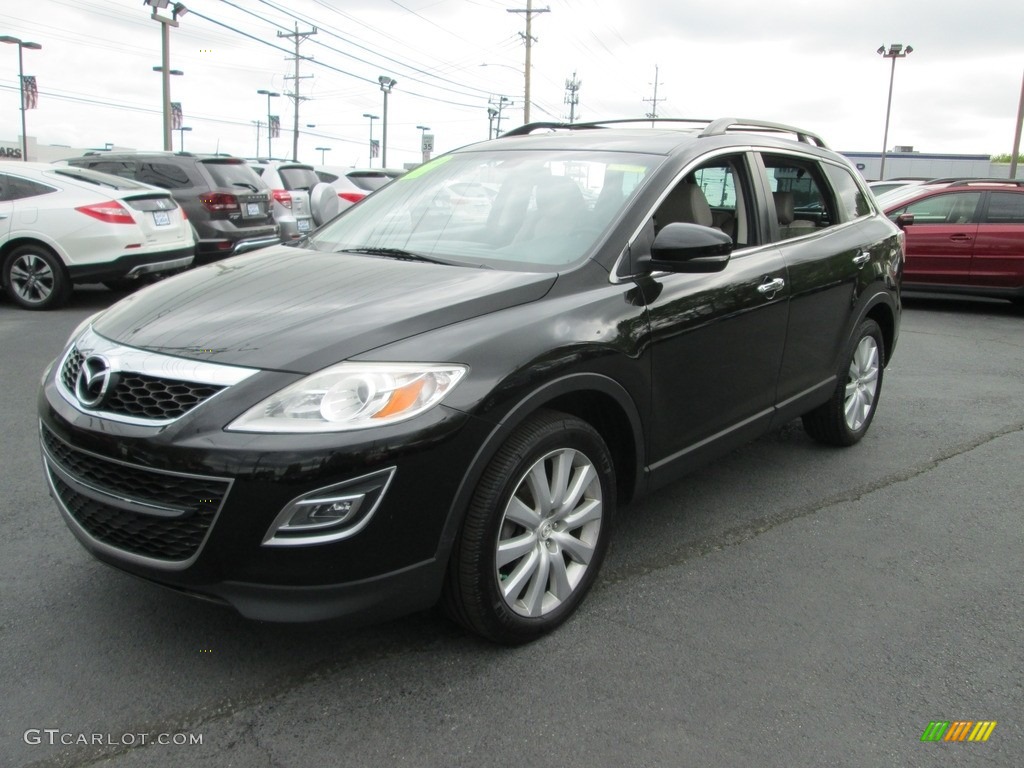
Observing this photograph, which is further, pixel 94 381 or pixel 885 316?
pixel 885 316

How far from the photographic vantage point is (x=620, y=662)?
2.88 meters

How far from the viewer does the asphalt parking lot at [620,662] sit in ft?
8.05

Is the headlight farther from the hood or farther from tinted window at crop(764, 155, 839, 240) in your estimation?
tinted window at crop(764, 155, 839, 240)

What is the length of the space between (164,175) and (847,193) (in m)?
9.13

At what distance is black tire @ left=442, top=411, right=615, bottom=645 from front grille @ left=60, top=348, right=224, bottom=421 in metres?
0.85

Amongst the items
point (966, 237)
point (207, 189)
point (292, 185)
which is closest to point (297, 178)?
point (292, 185)

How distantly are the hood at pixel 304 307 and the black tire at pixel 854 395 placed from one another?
2.55 m

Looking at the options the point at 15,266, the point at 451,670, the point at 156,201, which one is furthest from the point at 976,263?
the point at 15,266

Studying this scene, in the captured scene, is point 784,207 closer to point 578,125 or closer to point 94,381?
point 578,125

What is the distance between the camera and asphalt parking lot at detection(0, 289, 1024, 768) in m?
2.46

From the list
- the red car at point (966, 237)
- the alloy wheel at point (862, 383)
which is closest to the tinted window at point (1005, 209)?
the red car at point (966, 237)

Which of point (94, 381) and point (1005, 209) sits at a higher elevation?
point (1005, 209)

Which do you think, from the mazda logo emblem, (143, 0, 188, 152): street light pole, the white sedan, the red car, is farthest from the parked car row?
(143, 0, 188, 152): street light pole

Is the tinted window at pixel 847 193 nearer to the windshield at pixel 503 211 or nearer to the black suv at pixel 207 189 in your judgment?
the windshield at pixel 503 211
